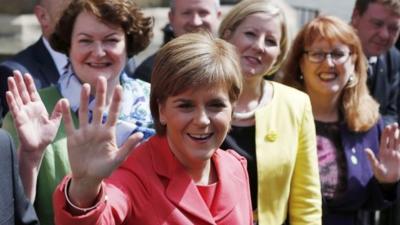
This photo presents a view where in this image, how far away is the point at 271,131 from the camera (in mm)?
3859

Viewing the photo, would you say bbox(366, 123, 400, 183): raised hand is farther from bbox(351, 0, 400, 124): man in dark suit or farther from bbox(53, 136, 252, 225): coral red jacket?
bbox(53, 136, 252, 225): coral red jacket

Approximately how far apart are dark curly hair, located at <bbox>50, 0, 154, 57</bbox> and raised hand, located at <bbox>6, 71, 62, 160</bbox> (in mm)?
578

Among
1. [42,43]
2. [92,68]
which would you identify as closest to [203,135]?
[92,68]

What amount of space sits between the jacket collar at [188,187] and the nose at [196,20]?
2091mm

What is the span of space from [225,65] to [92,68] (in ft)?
2.93

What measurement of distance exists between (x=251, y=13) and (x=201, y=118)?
1.30m

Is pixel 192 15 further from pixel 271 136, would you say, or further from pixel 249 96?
pixel 271 136

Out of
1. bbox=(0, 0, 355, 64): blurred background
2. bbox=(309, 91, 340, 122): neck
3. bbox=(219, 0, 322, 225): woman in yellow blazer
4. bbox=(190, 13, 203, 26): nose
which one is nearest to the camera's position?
bbox=(219, 0, 322, 225): woman in yellow blazer

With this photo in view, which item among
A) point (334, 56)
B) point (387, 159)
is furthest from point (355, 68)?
point (387, 159)

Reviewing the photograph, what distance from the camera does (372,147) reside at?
181 inches

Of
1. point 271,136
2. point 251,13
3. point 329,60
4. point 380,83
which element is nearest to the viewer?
point 271,136

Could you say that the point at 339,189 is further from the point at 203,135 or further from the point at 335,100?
the point at 203,135

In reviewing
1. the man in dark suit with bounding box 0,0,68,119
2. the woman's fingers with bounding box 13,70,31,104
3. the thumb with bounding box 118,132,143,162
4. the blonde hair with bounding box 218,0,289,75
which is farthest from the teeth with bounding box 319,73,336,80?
the thumb with bounding box 118,132,143,162

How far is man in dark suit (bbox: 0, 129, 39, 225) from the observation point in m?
2.80
